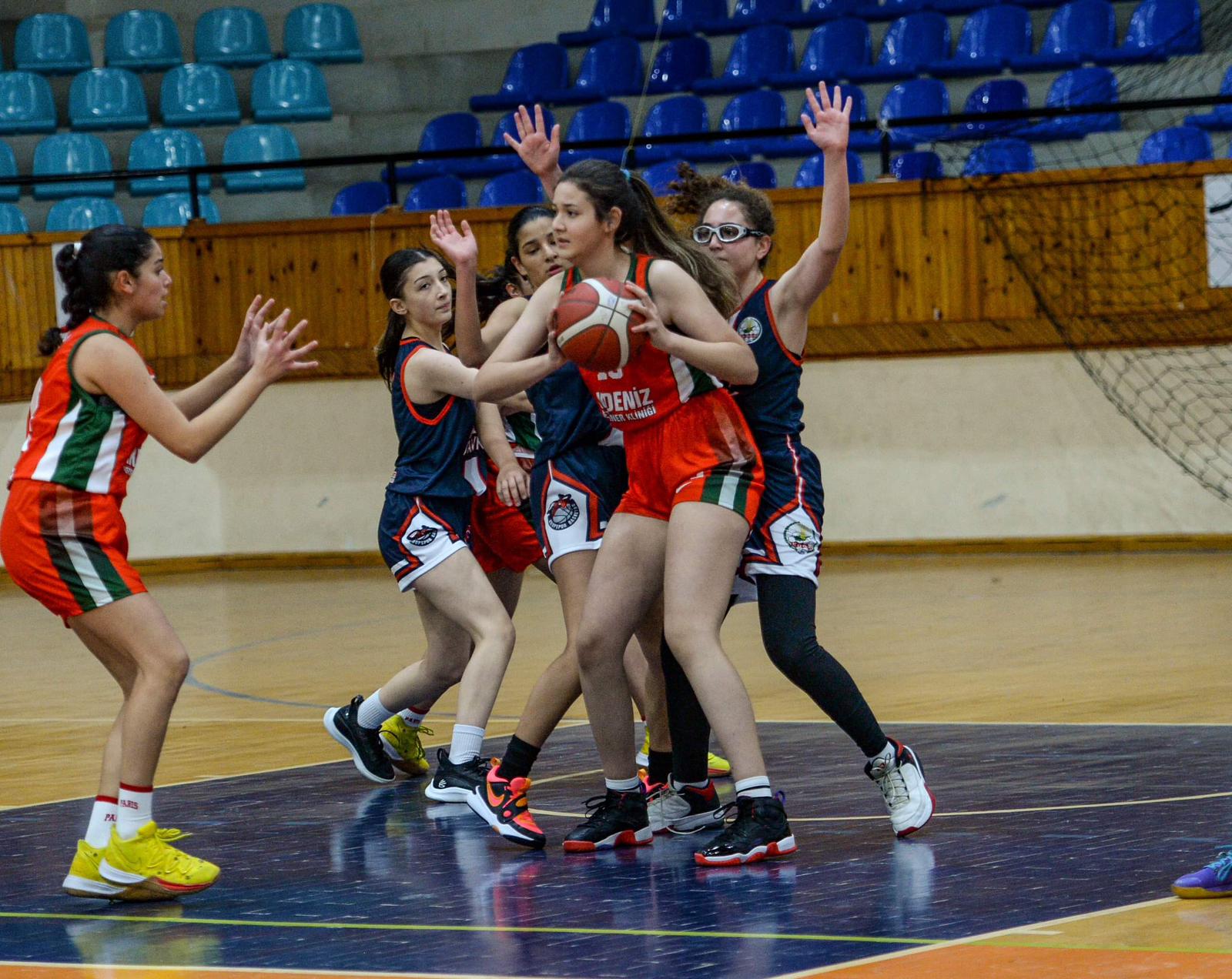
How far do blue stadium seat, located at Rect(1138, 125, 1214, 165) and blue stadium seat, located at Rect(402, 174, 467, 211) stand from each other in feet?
17.0

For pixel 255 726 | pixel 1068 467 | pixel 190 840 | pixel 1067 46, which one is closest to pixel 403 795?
pixel 190 840

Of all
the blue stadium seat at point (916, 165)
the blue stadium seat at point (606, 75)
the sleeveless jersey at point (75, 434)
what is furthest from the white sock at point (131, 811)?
the blue stadium seat at point (606, 75)

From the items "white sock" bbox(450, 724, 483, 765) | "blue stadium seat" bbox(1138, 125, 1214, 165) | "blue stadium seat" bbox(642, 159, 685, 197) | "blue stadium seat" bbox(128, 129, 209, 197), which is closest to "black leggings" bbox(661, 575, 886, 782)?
"white sock" bbox(450, 724, 483, 765)

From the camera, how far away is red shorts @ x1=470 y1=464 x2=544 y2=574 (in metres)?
6.00

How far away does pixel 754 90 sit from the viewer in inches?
559

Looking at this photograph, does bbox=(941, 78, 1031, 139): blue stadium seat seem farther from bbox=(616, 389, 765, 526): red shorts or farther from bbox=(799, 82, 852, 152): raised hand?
bbox=(616, 389, 765, 526): red shorts

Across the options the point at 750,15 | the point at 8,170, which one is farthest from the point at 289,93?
the point at 750,15

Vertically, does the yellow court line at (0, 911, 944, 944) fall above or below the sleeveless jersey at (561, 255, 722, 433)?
below

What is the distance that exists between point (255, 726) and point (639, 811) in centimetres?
287

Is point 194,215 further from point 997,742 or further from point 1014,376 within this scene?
point 997,742

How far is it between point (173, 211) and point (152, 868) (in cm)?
1070

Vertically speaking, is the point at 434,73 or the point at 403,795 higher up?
the point at 434,73

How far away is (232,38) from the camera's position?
15.9 meters

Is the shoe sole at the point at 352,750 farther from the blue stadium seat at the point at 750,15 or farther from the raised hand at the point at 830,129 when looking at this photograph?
the blue stadium seat at the point at 750,15
